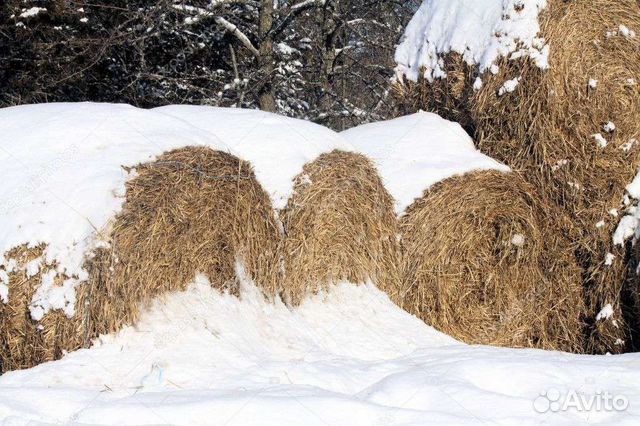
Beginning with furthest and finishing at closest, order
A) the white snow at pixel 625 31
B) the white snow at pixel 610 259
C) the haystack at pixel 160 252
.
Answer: the white snow at pixel 625 31
the white snow at pixel 610 259
the haystack at pixel 160 252

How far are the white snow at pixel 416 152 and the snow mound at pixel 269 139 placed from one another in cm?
57

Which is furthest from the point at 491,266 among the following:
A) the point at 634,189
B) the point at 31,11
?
the point at 31,11

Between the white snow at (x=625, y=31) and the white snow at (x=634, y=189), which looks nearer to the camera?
the white snow at (x=634, y=189)

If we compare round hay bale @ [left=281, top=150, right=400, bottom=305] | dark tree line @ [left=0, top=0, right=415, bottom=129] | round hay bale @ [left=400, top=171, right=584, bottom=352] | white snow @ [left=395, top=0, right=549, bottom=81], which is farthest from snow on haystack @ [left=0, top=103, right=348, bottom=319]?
dark tree line @ [left=0, top=0, right=415, bottom=129]

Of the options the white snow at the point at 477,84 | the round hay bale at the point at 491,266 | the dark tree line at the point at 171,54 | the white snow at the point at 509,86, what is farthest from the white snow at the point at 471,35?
the dark tree line at the point at 171,54

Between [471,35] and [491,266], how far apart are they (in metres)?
1.81

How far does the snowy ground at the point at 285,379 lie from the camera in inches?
148

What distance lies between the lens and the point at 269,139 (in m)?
5.95

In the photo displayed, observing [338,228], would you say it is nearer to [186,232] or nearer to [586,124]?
[186,232]

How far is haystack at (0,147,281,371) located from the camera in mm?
4379

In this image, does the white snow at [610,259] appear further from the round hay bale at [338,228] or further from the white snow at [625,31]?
the white snow at [625,31]

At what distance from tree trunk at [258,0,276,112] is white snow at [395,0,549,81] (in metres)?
7.49

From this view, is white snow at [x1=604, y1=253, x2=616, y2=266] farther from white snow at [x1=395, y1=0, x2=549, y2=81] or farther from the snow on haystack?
the snow on haystack

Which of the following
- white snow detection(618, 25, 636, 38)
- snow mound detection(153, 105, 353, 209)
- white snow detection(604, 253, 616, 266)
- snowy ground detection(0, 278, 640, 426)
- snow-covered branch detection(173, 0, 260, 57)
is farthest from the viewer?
snow-covered branch detection(173, 0, 260, 57)
